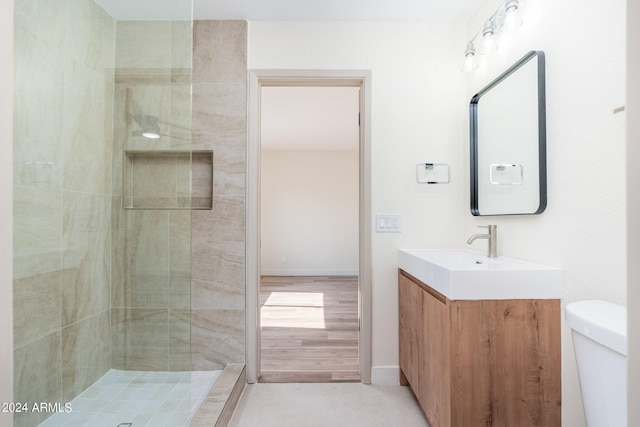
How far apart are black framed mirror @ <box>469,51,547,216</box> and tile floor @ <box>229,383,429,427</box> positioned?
1233 millimetres

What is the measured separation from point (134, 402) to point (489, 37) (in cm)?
256

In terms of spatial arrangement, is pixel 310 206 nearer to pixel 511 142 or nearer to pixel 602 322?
pixel 511 142

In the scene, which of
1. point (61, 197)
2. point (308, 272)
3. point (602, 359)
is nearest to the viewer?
point (602, 359)

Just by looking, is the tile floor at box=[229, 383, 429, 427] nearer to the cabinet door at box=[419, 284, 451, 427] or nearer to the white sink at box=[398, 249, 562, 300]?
the cabinet door at box=[419, 284, 451, 427]

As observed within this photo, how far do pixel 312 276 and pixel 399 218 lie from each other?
4039 millimetres

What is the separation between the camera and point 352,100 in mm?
3500

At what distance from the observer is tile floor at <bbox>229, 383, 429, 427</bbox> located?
1.66 meters

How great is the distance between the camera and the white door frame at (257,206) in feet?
6.66

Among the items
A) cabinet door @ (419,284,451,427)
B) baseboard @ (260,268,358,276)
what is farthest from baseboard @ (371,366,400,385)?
baseboard @ (260,268,358,276)

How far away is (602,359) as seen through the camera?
837 mm

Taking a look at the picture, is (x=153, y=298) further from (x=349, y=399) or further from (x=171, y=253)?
(x=349, y=399)

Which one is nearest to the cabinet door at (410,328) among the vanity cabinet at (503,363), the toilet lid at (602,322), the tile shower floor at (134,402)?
the vanity cabinet at (503,363)

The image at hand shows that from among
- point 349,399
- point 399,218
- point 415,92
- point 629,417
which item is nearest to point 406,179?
point 399,218

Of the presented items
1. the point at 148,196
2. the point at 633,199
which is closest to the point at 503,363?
the point at 633,199
